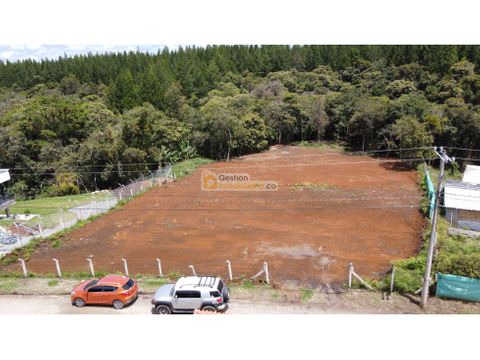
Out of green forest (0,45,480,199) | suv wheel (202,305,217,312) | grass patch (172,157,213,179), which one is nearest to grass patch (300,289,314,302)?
suv wheel (202,305,217,312)

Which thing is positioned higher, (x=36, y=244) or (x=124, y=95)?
(x=124, y=95)

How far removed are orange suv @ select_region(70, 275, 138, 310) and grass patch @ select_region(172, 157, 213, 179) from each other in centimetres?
1839

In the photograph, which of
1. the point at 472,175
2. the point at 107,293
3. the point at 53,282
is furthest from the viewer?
the point at 472,175

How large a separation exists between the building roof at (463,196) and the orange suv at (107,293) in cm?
1389

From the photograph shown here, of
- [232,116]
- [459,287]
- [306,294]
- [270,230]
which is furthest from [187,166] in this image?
[459,287]

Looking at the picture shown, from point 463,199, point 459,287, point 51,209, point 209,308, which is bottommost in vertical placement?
point 51,209

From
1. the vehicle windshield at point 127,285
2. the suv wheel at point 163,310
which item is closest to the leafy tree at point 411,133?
the suv wheel at point 163,310

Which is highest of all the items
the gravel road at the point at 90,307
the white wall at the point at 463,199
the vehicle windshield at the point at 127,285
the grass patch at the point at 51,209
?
the white wall at the point at 463,199

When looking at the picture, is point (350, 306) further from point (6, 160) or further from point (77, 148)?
point (6, 160)

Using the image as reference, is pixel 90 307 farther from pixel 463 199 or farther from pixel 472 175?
pixel 472 175

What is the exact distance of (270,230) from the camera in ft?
65.1

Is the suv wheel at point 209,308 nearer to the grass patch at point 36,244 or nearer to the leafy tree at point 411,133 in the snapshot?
the grass patch at point 36,244

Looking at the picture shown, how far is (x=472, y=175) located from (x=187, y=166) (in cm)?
2111

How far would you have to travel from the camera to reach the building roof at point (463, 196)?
18578 mm
